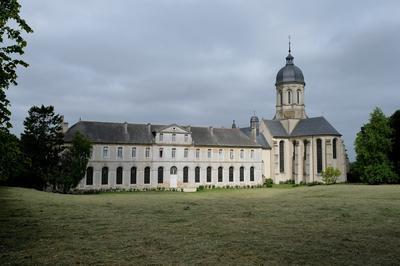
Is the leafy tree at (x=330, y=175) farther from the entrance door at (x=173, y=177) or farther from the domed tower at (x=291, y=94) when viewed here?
the entrance door at (x=173, y=177)

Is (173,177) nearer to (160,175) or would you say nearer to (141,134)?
(160,175)

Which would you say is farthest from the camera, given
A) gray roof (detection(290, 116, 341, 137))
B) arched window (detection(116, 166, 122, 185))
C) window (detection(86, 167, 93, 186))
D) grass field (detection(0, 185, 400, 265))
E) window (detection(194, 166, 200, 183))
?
gray roof (detection(290, 116, 341, 137))

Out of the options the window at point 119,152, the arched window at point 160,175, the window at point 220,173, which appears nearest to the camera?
the window at point 119,152

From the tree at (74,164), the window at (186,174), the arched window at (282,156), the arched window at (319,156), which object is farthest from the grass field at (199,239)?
the arched window at (282,156)

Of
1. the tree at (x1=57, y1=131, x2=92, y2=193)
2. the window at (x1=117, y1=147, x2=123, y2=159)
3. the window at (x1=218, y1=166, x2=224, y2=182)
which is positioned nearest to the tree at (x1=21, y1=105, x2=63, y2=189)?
the tree at (x1=57, y1=131, x2=92, y2=193)

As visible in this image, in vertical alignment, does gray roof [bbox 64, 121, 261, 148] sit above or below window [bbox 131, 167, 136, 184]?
above

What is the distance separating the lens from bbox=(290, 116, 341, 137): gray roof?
192 feet

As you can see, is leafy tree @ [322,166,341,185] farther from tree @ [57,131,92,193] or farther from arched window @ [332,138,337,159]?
tree @ [57,131,92,193]

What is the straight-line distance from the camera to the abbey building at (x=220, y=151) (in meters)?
48.5

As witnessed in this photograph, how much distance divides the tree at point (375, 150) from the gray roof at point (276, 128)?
15666mm

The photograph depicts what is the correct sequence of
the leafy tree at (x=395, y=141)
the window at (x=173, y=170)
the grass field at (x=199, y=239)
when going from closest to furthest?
1. the grass field at (x=199, y=239)
2. the leafy tree at (x=395, y=141)
3. the window at (x=173, y=170)

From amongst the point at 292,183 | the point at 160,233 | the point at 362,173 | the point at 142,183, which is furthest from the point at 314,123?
the point at 160,233

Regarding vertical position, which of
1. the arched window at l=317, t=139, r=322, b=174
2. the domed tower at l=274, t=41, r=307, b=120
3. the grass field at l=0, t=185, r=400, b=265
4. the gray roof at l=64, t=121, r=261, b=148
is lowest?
the grass field at l=0, t=185, r=400, b=265

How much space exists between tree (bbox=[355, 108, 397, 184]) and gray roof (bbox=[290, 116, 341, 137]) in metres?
9.56
